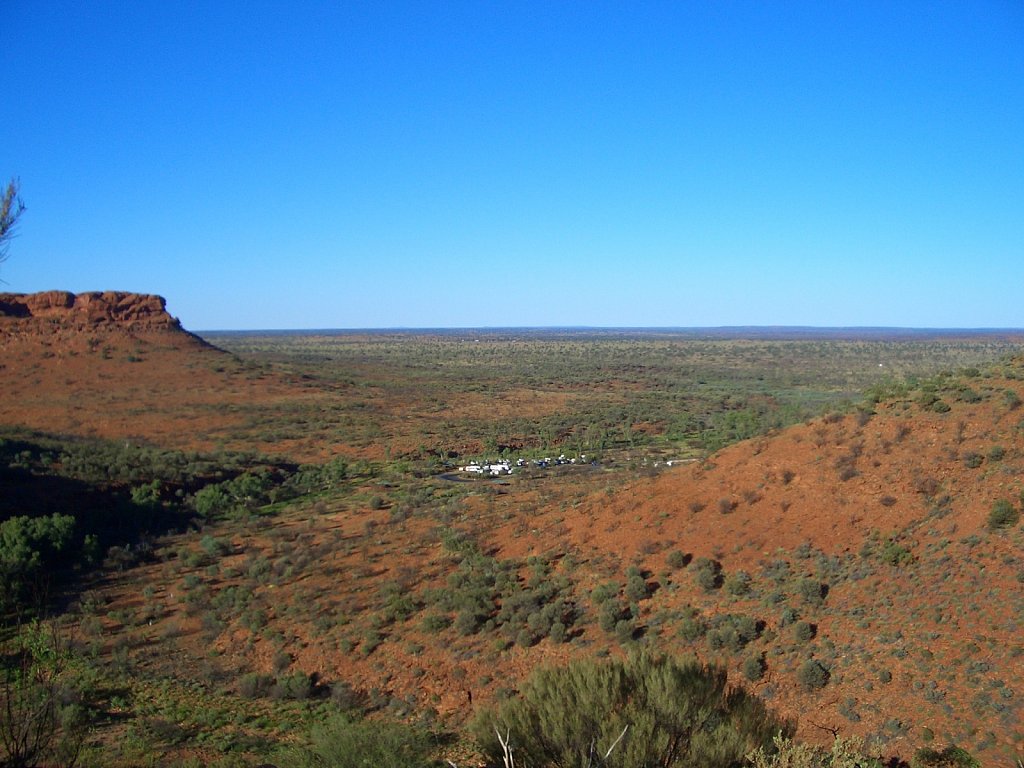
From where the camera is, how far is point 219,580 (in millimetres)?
18797

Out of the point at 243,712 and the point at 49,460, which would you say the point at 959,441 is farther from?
the point at 49,460

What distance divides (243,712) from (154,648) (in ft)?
13.1

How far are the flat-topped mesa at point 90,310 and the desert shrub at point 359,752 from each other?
256ft

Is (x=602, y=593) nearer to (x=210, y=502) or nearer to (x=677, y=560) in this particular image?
(x=677, y=560)

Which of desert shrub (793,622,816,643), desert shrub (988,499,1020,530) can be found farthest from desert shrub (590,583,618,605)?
desert shrub (988,499,1020,530)

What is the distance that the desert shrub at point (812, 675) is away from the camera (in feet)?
36.2

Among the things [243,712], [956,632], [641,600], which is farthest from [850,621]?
[243,712]

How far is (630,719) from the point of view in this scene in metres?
7.61

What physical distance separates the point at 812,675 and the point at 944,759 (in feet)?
7.99

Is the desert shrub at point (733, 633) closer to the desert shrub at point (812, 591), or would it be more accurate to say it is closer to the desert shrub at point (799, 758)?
the desert shrub at point (812, 591)

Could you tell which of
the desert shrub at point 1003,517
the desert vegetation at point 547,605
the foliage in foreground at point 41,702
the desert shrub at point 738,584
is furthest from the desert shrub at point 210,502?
the desert shrub at point 1003,517

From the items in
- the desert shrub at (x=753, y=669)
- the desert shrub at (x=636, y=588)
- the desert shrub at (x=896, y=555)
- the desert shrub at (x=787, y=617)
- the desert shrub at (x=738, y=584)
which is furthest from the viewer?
the desert shrub at (x=636, y=588)

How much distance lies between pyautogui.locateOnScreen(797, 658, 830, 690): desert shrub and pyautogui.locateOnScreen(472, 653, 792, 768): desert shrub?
8.20ft

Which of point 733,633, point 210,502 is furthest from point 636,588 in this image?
point 210,502
